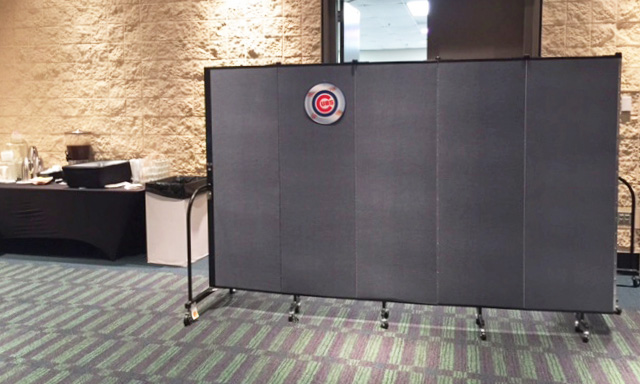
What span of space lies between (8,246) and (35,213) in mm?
725

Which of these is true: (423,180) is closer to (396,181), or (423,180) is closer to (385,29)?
(396,181)

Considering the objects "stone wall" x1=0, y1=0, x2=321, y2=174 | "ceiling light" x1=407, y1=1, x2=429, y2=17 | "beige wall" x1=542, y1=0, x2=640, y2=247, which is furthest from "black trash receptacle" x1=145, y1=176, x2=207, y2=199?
"ceiling light" x1=407, y1=1, x2=429, y2=17

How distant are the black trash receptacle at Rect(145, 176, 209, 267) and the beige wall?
10.3 feet

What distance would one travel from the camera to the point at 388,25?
10.9 meters

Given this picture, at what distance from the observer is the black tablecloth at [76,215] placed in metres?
5.05

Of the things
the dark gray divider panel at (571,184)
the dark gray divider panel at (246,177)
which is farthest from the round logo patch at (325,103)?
the dark gray divider panel at (571,184)

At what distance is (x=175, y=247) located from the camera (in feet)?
16.4

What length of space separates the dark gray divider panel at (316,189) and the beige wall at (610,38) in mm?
2281

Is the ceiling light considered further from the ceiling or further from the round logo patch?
the round logo patch

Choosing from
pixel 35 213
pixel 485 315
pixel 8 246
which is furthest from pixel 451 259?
pixel 8 246

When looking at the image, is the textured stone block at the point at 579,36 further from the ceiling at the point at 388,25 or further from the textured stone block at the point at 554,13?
the ceiling at the point at 388,25

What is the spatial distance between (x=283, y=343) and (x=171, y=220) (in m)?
2.04

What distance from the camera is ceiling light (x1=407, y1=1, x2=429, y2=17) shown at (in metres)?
8.75

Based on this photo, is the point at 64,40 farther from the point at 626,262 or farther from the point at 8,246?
the point at 626,262
